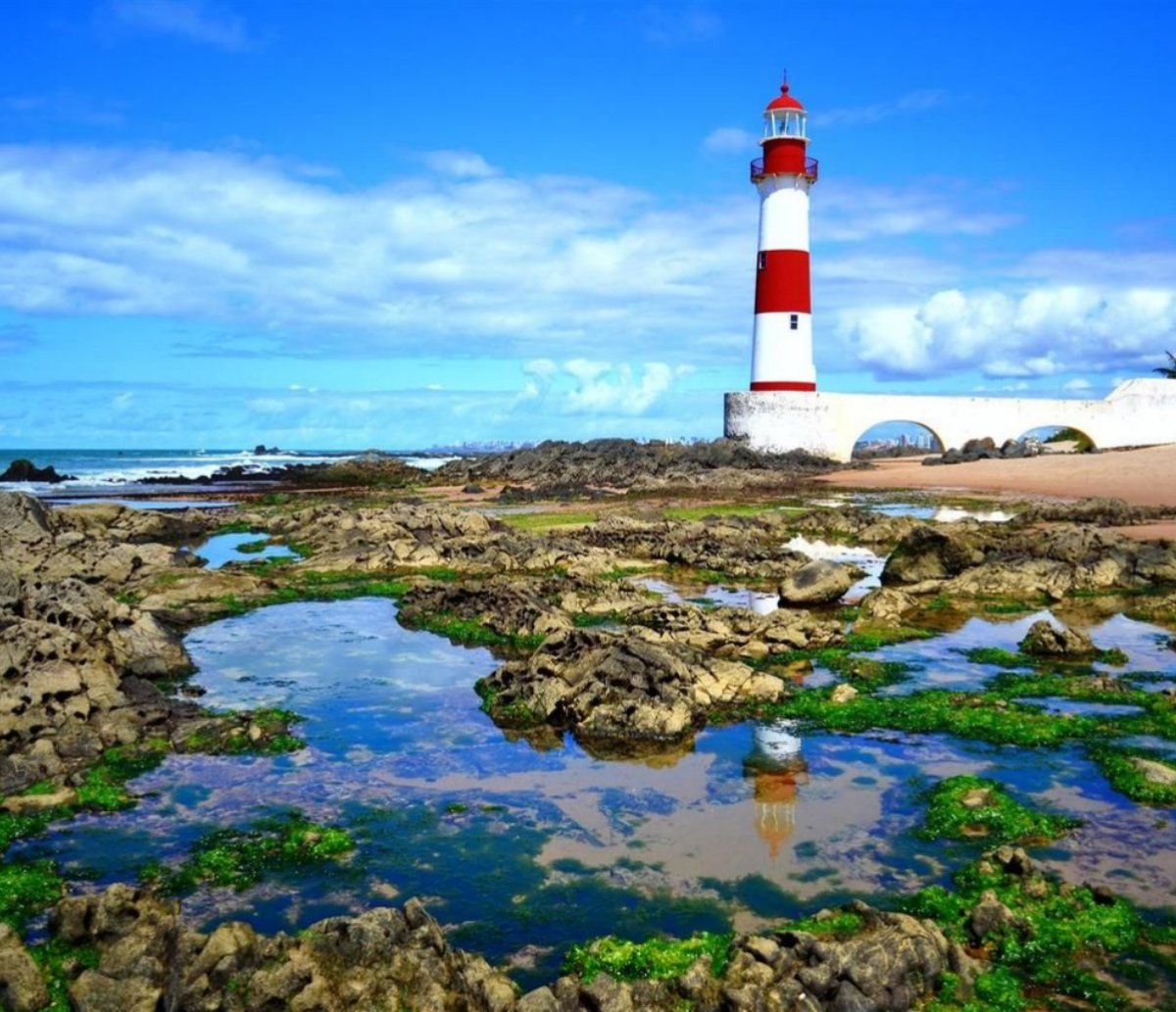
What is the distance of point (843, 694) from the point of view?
13.8m

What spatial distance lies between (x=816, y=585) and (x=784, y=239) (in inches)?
1460

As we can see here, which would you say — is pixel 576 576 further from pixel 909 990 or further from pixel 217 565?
pixel 909 990

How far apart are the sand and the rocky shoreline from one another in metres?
11.8

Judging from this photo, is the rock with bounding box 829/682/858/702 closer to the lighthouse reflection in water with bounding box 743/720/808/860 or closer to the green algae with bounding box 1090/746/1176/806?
the lighthouse reflection in water with bounding box 743/720/808/860

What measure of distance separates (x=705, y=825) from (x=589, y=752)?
253 centimetres

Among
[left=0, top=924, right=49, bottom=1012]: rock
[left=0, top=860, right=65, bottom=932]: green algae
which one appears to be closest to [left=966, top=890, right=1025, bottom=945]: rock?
[left=0, top=924, right=49, bottom=1012]: rock

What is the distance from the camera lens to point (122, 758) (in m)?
11.7

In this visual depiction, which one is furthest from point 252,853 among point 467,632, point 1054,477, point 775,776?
point 1054,477

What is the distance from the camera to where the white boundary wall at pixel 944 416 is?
2296 inches

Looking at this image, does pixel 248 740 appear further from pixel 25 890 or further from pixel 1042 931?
pixel 1042 931

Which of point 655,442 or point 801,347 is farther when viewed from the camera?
point 655,442

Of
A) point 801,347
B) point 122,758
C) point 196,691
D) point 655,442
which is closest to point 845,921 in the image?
point 122,758

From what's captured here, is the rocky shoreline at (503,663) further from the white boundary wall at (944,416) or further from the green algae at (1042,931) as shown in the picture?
the white boundary wall at (944,416)

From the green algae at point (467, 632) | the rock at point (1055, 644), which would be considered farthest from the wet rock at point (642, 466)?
the rock at point (1055, 644)
